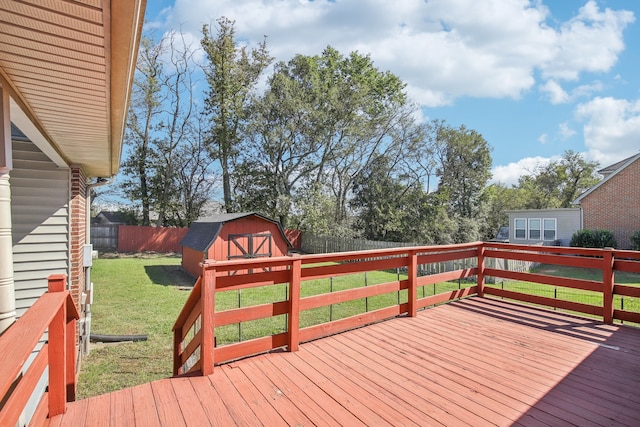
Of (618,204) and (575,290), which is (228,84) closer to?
(575,290)

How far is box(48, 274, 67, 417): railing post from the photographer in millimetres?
2014

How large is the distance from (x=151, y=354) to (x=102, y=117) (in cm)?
443

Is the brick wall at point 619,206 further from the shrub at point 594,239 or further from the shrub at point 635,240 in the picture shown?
the shrub at point 594,239

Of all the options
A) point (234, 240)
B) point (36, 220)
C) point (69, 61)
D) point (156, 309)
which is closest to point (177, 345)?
point (69, 61)

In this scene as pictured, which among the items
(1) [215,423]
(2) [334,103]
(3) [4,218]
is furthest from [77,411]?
(2) [334,103]

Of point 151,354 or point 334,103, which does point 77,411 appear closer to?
point 151,354

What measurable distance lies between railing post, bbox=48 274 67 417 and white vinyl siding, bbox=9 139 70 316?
309cm

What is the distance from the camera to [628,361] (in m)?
3.18

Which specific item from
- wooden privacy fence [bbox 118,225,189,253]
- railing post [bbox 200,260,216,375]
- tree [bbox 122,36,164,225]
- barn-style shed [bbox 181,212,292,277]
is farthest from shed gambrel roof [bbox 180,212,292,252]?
railing post [bbox 200,260,216,375]

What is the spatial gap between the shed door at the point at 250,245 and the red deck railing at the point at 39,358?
10.7m

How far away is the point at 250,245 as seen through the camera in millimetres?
13719

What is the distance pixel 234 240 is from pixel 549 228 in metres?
17.3

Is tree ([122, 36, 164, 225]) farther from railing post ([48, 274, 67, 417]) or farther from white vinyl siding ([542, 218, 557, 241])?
white vinyl siding ([542, 218, 557, 241])

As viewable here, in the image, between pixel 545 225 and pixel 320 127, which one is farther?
pixel 320 127
